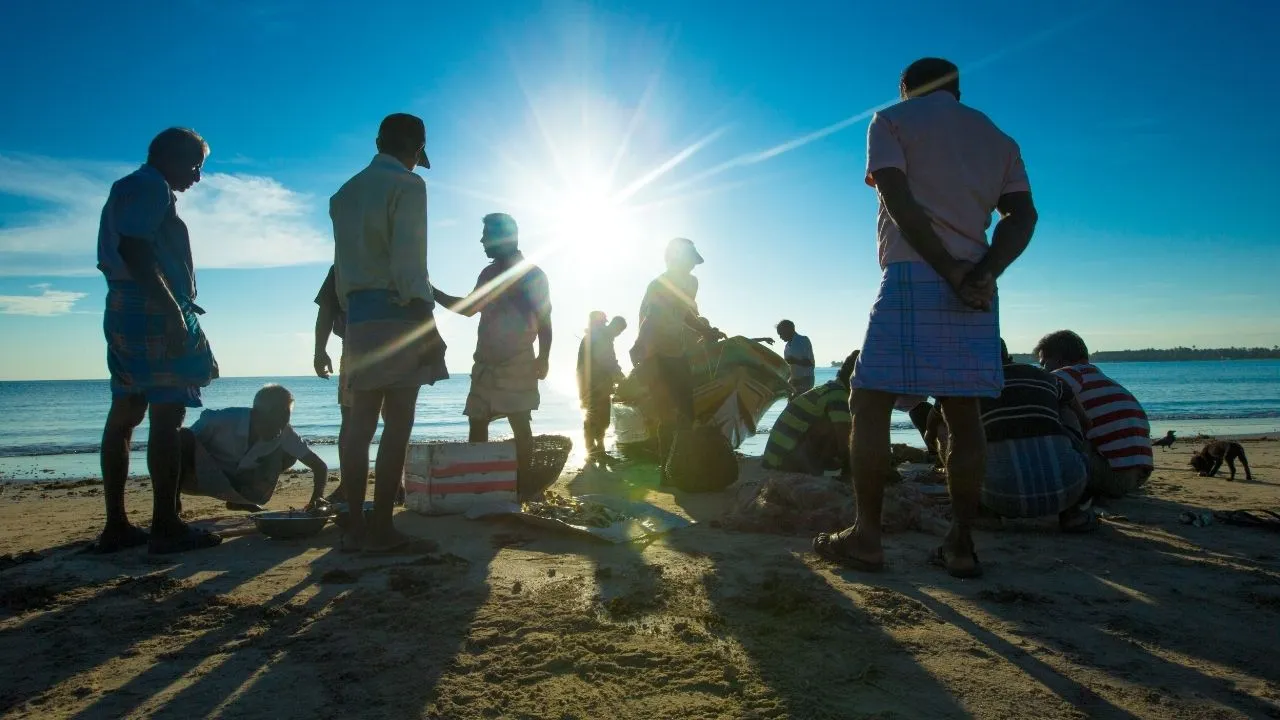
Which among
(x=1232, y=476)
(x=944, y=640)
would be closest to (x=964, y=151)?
(x=944, y=640)

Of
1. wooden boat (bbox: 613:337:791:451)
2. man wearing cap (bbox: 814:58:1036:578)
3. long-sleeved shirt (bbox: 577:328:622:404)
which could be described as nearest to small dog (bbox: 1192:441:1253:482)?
wooden boat (bbox: 613:337:791:451)

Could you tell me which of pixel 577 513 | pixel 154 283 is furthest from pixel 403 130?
pixel 577 513

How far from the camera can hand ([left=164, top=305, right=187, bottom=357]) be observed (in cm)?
357

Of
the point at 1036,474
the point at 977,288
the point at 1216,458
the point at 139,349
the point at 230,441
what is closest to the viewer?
the point at 977,288

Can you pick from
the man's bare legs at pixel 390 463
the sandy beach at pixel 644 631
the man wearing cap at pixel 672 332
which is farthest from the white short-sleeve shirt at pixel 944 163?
the man wearing cap at pixel 672 332

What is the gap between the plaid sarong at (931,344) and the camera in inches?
110

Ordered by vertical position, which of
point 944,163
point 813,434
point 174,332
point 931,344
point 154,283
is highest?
point 944,163

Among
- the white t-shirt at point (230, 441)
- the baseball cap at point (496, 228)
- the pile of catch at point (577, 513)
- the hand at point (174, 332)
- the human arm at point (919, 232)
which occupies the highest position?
the baseball cap at point (496, 228)

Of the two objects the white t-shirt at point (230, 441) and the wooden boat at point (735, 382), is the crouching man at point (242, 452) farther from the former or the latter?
the wooden boat at point (735, 382)

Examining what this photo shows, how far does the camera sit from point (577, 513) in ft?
14.0

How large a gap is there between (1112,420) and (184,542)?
18.0 ft

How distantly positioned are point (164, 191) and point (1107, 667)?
4.45 meters

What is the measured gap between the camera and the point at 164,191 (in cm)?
354

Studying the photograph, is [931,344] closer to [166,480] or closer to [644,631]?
[644,631]
